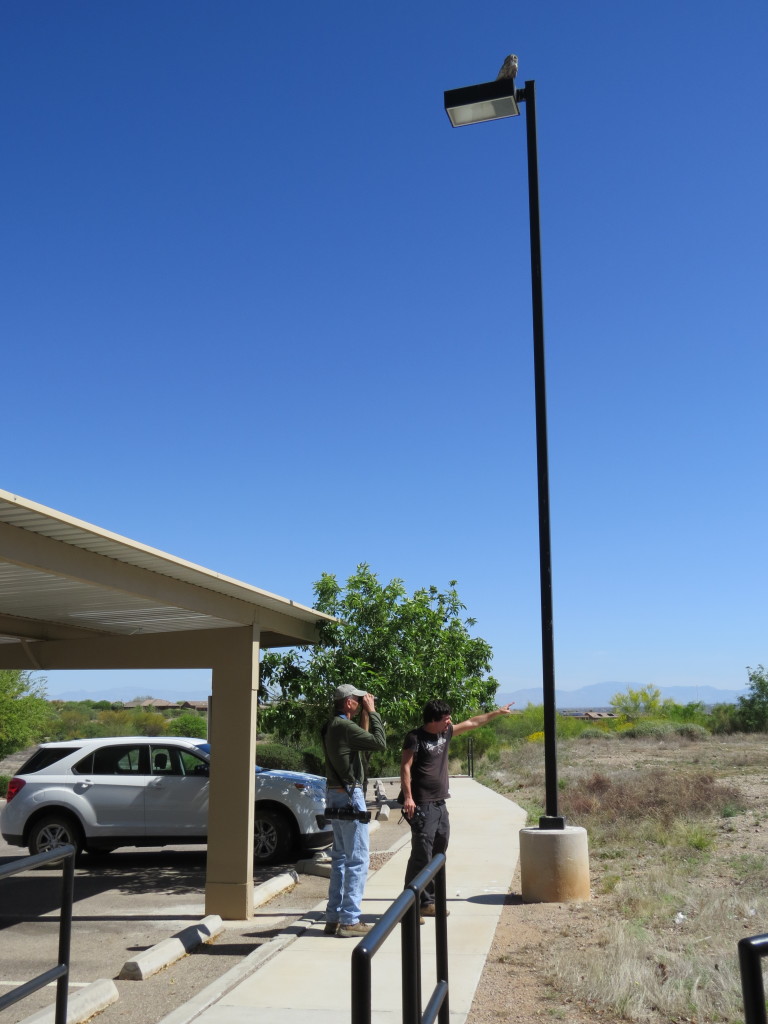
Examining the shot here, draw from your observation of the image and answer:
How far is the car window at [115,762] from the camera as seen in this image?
42.1 ft

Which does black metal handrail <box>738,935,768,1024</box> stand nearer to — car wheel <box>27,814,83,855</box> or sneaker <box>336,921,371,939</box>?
sneaker <box>336,921,371,939</box>

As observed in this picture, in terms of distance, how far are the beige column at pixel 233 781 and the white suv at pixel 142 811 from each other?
3.21 m

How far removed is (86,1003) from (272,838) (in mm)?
6405

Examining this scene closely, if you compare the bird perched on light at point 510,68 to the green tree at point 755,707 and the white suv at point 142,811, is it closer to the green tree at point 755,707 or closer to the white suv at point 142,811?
the white suv at point 142,811

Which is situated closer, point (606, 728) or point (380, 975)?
point (380, 975)

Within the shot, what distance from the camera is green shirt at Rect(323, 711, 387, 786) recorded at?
796cm

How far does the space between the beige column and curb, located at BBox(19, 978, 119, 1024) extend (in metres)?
2.28

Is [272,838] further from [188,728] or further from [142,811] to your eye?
[188,728]

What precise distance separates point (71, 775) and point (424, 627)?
5.17 metres

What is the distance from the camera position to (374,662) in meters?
12.8

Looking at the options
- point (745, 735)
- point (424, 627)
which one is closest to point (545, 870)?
point (424, 627)

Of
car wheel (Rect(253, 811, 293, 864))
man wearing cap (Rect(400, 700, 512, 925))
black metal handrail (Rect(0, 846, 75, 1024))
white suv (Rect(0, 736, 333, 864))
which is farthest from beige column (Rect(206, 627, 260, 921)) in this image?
black metal handrail (Rect(0, 846, 75, 1024))

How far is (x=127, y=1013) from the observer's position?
6375mm

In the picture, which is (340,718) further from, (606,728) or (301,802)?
(606,728)
